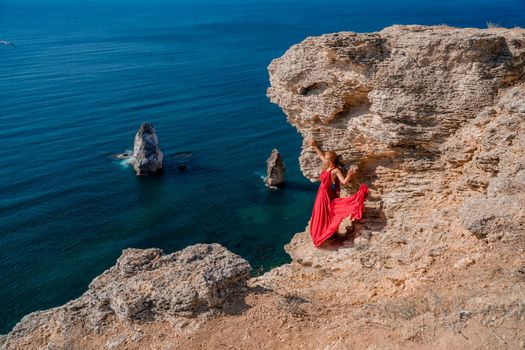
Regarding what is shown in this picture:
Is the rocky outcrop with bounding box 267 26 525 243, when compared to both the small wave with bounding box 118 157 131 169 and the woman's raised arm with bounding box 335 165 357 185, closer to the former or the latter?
the woman's raised arm with bounding box 335 165 357 185

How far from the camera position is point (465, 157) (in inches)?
522

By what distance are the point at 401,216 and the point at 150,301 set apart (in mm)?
8733

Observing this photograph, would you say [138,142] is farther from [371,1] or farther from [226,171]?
[371,1]

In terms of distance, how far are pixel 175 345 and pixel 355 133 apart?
9642 millimetres

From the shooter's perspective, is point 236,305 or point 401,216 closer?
point 236,305

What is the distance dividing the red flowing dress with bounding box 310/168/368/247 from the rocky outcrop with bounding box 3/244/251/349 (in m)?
5.91

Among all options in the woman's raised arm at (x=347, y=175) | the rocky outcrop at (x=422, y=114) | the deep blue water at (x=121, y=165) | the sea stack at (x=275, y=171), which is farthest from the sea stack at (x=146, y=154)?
the woman's raised arm at (x=347, y=175)

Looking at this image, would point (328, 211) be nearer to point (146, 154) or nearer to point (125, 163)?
point (146, 154)

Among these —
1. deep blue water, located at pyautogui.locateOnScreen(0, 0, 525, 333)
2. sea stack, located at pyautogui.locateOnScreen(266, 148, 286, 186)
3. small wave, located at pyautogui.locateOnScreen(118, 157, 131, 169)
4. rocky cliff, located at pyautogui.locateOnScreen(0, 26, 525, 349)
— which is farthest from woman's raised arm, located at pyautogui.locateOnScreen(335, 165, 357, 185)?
small wave, located at pyautogui.locateOnScreen(118, 157, 131, 169)

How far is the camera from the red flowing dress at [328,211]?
1563cm

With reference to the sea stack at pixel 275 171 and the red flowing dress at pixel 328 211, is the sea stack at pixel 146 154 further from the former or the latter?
the red flowing dress at pixel 328 211

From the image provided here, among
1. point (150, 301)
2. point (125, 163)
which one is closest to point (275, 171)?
point (125, 163)

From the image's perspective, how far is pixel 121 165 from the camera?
45281 mm

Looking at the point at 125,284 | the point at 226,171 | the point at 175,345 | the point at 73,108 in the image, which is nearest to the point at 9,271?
the point at 226,171
